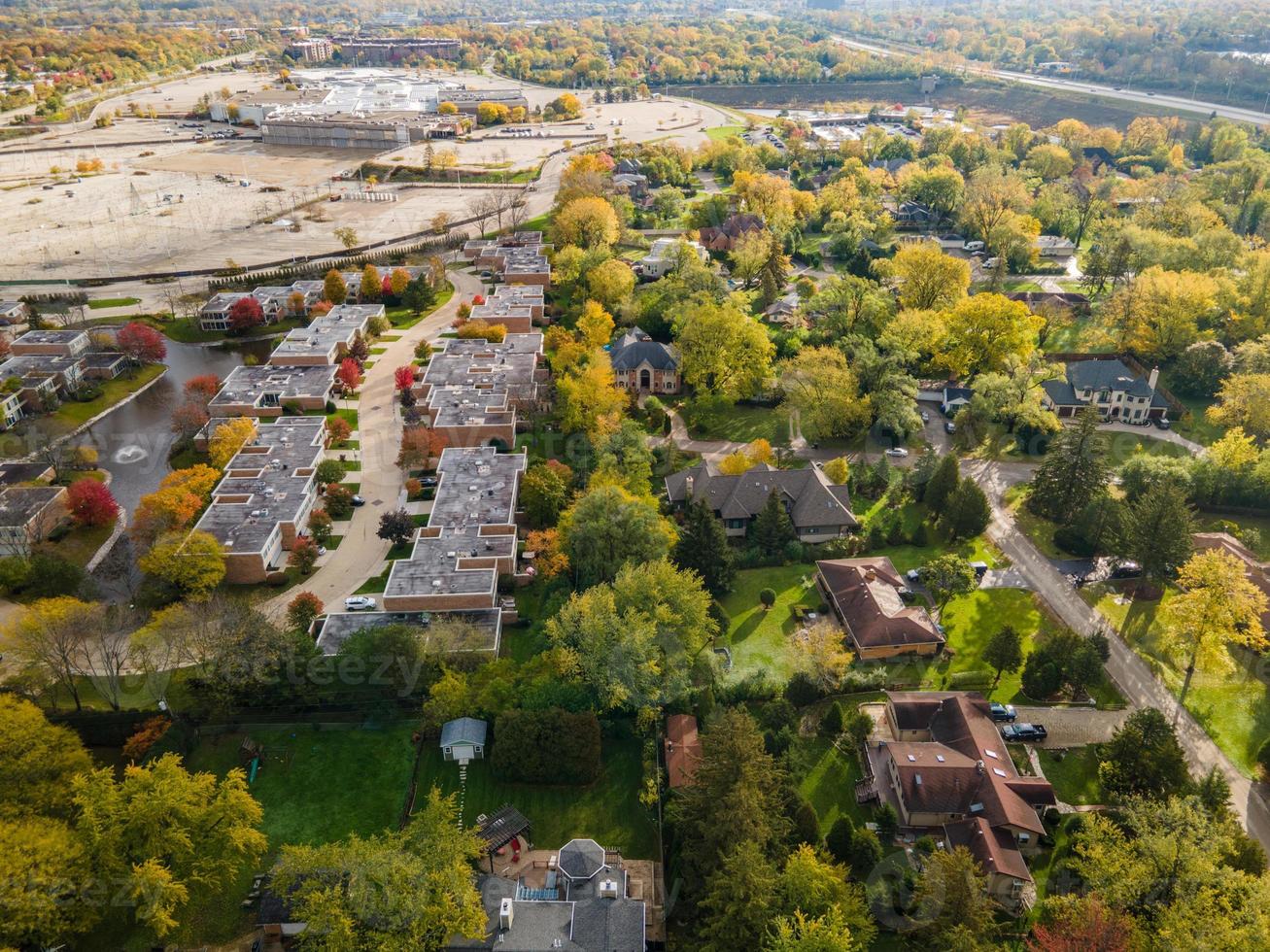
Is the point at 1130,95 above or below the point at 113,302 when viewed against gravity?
above

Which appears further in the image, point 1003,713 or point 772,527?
point 772,527

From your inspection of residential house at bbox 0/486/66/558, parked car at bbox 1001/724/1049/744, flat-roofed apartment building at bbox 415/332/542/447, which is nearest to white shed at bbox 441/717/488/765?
parked car at bbox 1001/724/1049/744

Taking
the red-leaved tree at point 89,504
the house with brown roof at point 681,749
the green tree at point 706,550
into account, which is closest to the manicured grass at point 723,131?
the green tree at point 706,550

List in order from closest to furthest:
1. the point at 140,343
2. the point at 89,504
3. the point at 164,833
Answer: the point at 164,833
the point at 89,504
the point at 140,343

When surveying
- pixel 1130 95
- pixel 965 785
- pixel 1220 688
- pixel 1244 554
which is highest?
pixel 1130 95

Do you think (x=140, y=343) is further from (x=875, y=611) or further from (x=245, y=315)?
(x=875, y=611)

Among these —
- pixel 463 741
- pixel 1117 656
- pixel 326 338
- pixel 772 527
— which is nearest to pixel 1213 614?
pixel 1117 656

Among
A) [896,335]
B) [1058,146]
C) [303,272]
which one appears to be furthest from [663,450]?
[1058,146]

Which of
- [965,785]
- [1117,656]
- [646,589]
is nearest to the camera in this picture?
[965,785]

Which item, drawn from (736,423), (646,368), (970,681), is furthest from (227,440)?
(970,681)
